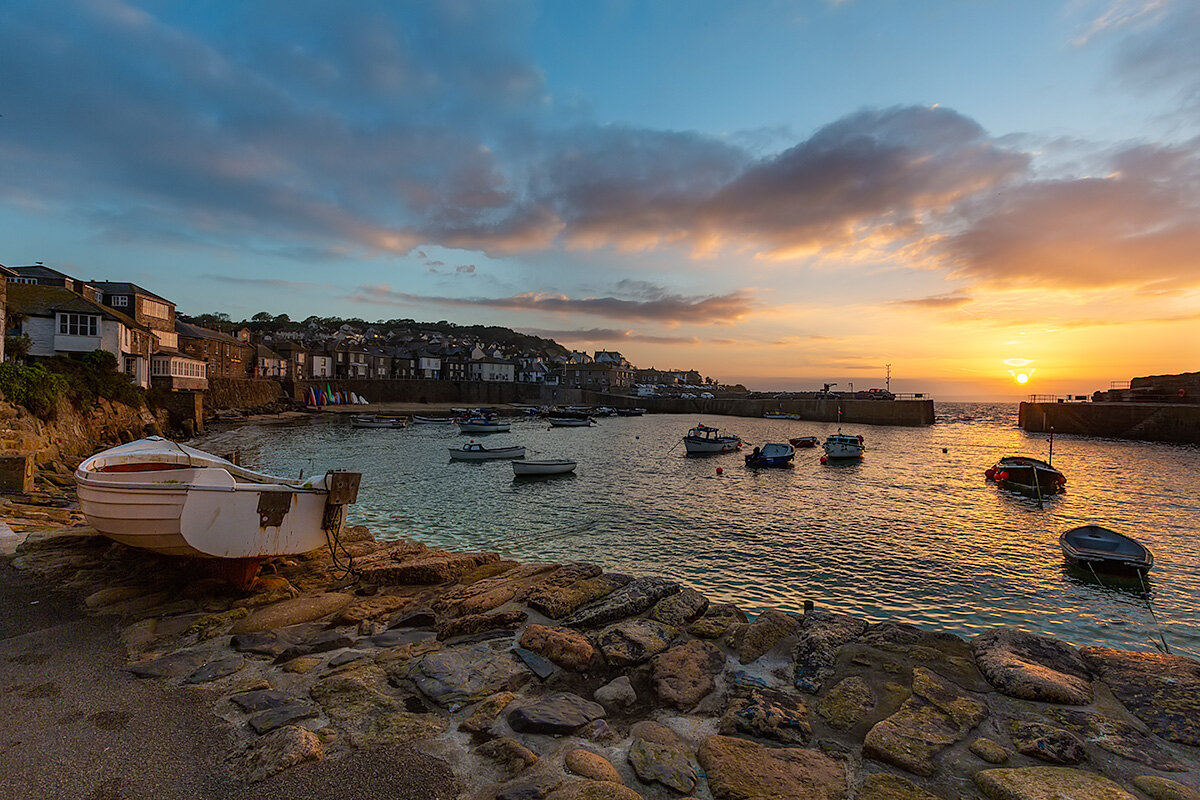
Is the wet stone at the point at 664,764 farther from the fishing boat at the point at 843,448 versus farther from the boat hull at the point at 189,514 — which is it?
the fishing boat at the point at 843,448

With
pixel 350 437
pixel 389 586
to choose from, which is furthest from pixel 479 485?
pixel 350 437

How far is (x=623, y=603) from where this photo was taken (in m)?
9.59

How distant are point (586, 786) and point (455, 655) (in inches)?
128

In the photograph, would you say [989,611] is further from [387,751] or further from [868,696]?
[387,751]

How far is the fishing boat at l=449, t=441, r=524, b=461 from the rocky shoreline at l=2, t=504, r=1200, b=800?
31.8 meters

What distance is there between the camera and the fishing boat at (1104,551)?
16281 millimetres

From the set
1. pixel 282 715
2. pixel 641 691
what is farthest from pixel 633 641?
pixel 282 715

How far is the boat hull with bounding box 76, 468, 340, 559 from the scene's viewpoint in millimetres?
8992

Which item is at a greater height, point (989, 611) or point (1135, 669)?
point (1135, 669)

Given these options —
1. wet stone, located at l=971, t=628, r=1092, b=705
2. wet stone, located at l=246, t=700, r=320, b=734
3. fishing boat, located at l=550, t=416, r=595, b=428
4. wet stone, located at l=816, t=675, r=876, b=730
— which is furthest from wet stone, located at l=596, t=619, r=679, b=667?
fishing boat, located at l=550, t=416, r=595, b=428

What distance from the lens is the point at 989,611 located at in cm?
1384

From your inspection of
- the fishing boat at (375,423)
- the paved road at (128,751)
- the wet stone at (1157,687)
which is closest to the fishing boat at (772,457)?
the wet stone at (1157,687)

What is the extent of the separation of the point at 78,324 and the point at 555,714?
2107 inches

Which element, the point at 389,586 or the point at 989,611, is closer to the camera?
the point at 389,586
